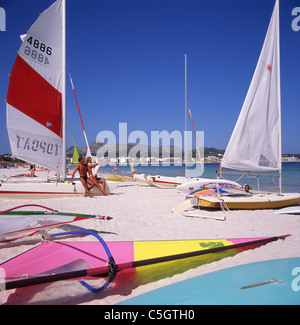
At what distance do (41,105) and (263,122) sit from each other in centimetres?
729

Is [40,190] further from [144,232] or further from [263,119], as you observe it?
[263,119]

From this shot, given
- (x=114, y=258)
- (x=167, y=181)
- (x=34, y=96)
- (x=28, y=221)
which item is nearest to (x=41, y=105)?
(x=34, y=96)

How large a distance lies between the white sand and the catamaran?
1.01 metres

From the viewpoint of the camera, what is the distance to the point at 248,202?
20.9ft

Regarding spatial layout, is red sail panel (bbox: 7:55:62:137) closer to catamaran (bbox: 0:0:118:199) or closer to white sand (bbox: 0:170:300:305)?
catamaran (bbox: 0:0:118:199)

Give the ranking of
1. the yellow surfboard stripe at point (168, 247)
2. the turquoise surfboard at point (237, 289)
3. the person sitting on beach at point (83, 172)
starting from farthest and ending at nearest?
1. the person sitting on beach at point (83, 172)
2. the yellow surfboard stripe at point (168, 247)
3. the turquoise surfboard at point (237, 289)

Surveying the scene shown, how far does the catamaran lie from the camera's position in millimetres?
7742

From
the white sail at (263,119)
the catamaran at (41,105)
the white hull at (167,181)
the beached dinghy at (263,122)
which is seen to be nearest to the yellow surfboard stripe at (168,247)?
the beached dinghy at (263,122)

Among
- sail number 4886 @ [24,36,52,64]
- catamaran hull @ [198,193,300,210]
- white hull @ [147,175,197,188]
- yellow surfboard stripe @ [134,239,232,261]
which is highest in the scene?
sail number 4886 @ [24,36,52,64]

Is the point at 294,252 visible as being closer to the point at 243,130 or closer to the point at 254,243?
the point at 254,243

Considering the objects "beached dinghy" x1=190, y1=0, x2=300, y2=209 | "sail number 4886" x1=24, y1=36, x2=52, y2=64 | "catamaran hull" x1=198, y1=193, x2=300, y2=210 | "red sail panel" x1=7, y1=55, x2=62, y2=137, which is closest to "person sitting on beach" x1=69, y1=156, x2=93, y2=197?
"red sail panel" x1=7, y1=55, x2=62, y2=137

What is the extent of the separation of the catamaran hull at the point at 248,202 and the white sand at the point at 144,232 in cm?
25

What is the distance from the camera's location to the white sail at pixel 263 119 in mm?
6867

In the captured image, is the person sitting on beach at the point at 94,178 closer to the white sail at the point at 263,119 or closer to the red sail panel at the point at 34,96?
the red sail panel at the point at 34,96
